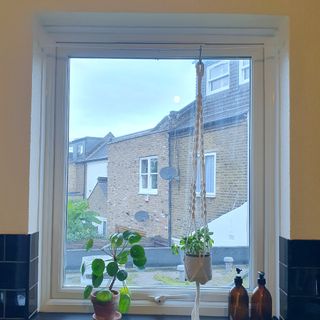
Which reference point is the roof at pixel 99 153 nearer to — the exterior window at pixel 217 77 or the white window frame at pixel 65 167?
the white window frame at pixel 65 167

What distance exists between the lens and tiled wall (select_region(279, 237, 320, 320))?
147 centimetres

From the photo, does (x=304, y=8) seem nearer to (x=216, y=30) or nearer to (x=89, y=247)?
(x=216, y=30)

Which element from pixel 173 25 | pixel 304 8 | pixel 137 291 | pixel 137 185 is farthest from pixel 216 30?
pixel 137 291

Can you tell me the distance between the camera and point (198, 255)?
154 cm

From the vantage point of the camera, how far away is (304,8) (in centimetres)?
154

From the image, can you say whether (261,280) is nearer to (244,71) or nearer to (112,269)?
(112,269)

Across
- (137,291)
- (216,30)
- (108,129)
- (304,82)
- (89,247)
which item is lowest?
(137,291)

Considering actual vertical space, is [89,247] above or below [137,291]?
above

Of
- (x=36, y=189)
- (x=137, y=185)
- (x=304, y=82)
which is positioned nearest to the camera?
(x=304, y=82)

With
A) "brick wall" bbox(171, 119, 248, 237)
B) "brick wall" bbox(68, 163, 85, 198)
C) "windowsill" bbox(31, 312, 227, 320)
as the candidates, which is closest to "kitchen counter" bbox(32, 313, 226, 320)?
"windowsill" bbox(31, 312, 227, 320)

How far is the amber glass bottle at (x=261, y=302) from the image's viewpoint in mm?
1554

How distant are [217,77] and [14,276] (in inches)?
44.4

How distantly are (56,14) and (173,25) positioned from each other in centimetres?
46

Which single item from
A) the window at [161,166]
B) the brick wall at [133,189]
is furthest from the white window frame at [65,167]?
the brick wall at [133,189]
